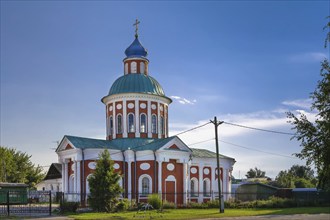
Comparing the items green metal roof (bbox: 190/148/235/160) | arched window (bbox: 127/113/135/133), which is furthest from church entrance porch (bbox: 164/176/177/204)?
arched window (bbox: 127/113/135/133)

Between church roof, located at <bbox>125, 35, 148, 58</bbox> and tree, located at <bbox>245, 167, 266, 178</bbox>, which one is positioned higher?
church roof, located at <bbox>125, 35, 148, 58</bbox>

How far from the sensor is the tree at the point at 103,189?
105ft

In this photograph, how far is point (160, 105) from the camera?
46250mm

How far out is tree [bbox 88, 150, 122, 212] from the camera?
3197 centimetres

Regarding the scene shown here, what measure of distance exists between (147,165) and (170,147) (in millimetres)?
2709

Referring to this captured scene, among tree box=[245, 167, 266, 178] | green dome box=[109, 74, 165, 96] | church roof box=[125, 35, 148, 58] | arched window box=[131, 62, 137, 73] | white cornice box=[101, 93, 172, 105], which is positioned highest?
church roof box=[125, 35, 148, 58]

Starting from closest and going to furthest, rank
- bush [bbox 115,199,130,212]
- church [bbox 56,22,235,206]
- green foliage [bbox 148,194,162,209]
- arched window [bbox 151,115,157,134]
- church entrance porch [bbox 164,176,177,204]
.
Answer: bush [bbox 115,199,130,212], green foliage [bbox 148,194,162,209], church [bbox 56,22,235,206], church entrance porch [bbox 164,176,177,204], arched window [bbox 151,115,157,134]

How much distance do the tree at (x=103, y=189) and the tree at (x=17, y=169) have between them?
35.6m

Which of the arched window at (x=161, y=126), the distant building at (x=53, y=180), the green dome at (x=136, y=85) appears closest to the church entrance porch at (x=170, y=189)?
the arched window at (x=161, y=126)

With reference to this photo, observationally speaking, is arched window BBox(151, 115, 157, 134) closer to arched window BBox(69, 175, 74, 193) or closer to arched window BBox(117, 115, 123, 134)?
arched window BBox(117, 115, 123, 134)

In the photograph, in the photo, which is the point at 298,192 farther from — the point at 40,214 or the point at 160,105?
the point at 40,214

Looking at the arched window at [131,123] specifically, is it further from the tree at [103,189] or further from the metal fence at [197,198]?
the tree at [103,189]

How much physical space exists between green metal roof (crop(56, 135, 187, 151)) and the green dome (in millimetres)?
4858

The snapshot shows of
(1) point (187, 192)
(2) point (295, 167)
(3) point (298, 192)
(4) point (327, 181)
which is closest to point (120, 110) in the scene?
(1) point (187, 192)
